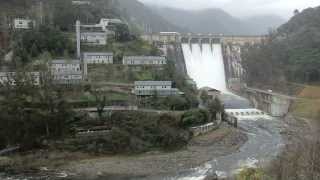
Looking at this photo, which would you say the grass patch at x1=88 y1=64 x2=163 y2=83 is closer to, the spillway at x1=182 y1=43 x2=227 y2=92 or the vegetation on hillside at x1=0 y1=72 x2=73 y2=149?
the vegetation on hillside at x1=0 y1=72 x2=73 y2=149

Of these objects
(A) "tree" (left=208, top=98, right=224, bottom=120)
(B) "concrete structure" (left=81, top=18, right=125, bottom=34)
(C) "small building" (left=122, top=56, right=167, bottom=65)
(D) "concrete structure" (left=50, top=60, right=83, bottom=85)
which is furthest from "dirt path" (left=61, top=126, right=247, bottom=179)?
(B) "concrete structure" (left=81, top=18, right=125, bottom=34)

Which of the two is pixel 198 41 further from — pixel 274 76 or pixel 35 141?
pixel 35 141

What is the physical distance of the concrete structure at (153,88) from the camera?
151 ft

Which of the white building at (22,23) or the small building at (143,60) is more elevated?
the white building at (22,23)

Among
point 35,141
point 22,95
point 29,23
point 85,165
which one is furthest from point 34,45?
point 85,165

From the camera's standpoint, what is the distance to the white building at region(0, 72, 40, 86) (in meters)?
41.8

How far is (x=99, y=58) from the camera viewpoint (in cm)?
5166

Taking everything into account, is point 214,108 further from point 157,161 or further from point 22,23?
point 22,23

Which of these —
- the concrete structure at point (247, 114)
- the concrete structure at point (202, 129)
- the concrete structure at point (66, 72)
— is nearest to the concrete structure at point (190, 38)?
the concrete structure at point (247, 114)

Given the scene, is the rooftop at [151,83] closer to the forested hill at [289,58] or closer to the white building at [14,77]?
the white building at [14,77]

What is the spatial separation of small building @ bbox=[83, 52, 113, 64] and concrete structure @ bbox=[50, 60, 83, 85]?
63.6 inches

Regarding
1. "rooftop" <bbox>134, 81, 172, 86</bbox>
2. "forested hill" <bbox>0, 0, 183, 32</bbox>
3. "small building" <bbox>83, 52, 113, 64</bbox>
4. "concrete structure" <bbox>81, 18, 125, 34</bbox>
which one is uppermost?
"forested hill" <bbox>0, 0, 183, 32</bbox>

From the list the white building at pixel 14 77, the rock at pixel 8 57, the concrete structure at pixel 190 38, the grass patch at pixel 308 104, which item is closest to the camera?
the white building at pixel 14 77

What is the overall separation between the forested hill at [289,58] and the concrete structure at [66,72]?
24662 millimetres
